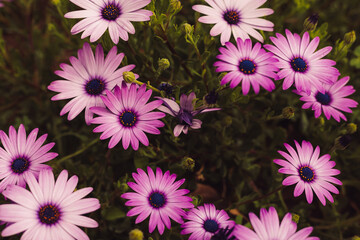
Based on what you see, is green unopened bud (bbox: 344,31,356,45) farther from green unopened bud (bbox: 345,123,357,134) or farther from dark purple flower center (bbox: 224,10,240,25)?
dark purple flower center (bbox: 224,10,240,25)

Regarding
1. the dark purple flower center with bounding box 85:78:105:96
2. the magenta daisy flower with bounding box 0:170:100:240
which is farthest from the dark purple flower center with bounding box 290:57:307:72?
the magenta daisy flower with bounding box 0:170:100:240

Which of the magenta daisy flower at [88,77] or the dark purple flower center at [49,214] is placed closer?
the dark purple flower center at [49,214]

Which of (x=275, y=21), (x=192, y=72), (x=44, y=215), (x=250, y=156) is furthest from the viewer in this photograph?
(x=250, y=156)

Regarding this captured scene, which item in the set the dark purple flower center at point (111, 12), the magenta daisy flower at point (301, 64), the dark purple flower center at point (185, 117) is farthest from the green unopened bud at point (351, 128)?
the dark purple flower center at point (111, 12)

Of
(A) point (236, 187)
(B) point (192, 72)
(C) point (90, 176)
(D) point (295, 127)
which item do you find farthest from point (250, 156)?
(C) point (90, 176)

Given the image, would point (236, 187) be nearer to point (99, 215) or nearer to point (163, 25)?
point (99, 215)

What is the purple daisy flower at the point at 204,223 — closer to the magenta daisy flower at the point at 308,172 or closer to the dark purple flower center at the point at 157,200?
the dark purple flower center at the point at 157,200

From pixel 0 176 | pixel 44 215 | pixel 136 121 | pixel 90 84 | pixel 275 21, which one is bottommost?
pixel 44 215
